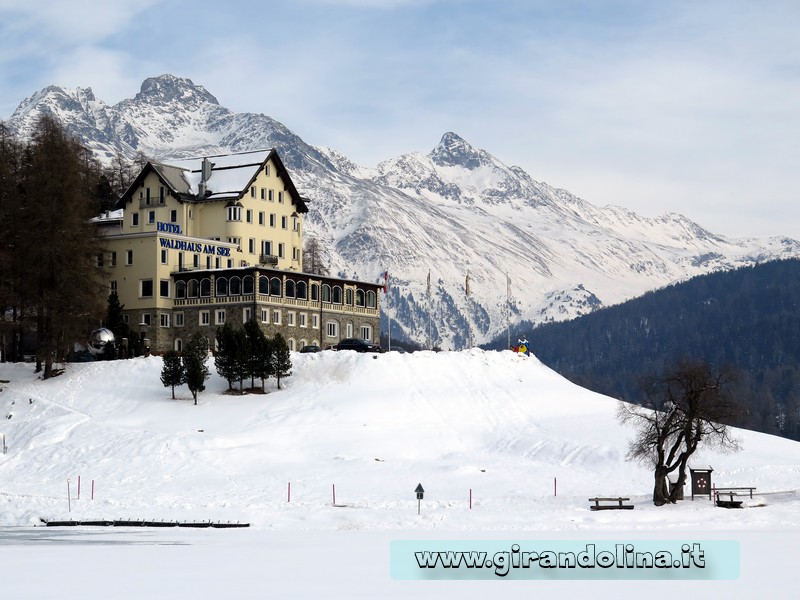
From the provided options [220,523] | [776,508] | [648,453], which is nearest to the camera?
[220,523]

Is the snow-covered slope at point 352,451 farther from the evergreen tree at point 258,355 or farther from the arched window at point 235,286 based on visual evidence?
the arched window at point 235,286

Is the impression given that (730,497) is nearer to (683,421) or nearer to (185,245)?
(683,421)

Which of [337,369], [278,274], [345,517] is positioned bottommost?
[345,517]

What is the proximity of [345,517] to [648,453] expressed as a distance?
17.8 m

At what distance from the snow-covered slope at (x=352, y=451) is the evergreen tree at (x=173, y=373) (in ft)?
4.01

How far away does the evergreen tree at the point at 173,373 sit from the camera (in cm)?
8525

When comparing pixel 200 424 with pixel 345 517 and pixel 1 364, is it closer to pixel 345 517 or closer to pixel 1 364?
pixel 1 364

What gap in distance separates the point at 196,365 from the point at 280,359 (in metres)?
6.51

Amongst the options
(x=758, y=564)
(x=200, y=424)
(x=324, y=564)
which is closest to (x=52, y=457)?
(x=200, y=424)

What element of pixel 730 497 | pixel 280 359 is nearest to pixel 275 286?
pixel 280 359

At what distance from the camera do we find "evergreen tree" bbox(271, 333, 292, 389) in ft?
286

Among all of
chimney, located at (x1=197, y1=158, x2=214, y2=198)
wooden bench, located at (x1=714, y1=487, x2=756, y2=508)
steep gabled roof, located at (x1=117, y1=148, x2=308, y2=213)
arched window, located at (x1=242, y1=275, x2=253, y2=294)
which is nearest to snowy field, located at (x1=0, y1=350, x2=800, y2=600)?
wooden bench, located at (x1=714, y1=487, x2=756, y2=508)

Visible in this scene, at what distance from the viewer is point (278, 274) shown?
103 metres

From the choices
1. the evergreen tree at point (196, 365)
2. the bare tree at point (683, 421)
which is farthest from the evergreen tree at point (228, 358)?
the bare tree at point (683, 421)
